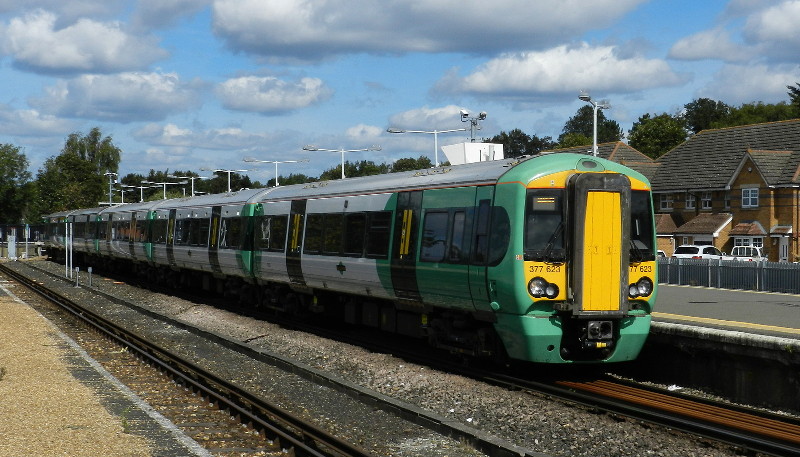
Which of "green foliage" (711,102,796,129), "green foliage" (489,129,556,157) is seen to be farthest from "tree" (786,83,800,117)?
"green foliage" (489,129,556,157)

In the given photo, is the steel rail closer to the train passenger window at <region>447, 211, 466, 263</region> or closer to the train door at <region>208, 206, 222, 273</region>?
the train passenger window at <region>447, 211, 466, 263</region>

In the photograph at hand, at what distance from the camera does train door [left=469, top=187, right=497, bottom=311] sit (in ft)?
44.4

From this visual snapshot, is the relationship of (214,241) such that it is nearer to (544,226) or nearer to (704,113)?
(544,226)

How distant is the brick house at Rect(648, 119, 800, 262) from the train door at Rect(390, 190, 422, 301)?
1617 inches

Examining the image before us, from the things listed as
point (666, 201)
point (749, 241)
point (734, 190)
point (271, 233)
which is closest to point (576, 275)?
point (271, 233)

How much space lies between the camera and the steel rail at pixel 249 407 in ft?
33.4

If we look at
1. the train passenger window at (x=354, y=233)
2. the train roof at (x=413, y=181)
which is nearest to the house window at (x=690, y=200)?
the train roof at (x=413, y=181)

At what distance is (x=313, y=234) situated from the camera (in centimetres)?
2006

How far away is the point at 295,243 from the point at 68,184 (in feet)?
295

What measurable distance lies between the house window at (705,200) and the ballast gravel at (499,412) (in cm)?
4358

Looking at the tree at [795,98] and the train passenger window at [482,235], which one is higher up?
the tree at [795,98]

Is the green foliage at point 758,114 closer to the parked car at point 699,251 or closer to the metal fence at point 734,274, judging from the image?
the parked car at point 699,251

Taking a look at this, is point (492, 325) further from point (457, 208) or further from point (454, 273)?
point (457, 208)

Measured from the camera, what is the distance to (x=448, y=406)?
41.2 ft
